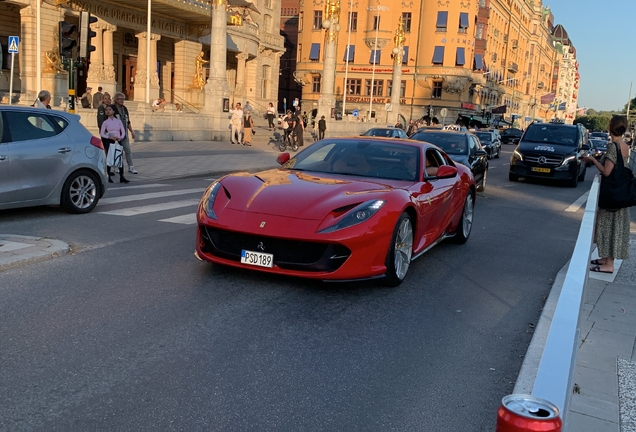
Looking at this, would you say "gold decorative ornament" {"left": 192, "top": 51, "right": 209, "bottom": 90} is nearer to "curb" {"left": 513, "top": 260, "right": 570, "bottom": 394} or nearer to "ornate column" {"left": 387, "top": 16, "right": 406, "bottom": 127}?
"ornate column" {"left": 387, "top": 16, "right": 406, "bottom": 127}

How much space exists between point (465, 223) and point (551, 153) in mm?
11378

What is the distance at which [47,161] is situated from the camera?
29.5 feet

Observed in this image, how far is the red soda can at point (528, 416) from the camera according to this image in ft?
4.43

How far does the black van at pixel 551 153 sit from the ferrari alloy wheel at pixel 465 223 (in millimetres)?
10894

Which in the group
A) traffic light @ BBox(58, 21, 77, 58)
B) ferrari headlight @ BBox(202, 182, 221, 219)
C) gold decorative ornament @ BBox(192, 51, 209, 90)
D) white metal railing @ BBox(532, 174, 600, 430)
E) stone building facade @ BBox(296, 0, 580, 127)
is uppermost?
stone building facade @ BBox(296, 0, 580, 127)

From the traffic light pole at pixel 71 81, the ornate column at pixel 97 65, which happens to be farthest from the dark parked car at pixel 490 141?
the ornate column at pixel 97 65

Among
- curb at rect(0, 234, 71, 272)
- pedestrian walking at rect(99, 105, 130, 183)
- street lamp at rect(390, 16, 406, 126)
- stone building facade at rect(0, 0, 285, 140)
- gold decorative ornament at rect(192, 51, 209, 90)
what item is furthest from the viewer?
street lamp at rect(390, 16, 406, 126)

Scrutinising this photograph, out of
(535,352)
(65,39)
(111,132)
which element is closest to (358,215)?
(535,352)

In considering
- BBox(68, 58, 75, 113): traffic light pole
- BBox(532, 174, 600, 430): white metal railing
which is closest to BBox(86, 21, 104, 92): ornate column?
BBox(68, 58, 75, 113): traffic light pole

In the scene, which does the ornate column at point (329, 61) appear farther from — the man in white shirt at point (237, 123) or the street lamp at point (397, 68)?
the street lamp at point (397, 68)

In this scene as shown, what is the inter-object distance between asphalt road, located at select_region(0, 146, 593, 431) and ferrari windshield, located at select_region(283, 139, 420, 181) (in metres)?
1.19

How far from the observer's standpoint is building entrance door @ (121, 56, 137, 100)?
42.3 meters

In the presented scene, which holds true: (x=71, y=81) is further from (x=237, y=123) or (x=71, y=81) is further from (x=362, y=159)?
(x=237, y=123)

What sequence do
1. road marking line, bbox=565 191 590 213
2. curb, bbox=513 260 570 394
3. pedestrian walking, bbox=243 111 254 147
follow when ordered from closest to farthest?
curb, bbox=513 260 570 394 < road marking line, bbox=565 191 590 213 < pedestrian walking, bbox=243 111 254 147
